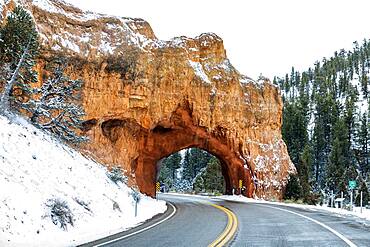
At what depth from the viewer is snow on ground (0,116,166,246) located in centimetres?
1017

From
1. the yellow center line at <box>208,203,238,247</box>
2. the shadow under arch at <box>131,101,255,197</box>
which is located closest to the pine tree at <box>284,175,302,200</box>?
the shadow under arch at <box>131,101,255,197</box>

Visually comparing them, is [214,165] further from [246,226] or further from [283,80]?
[283,80]

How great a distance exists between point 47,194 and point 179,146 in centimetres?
2886

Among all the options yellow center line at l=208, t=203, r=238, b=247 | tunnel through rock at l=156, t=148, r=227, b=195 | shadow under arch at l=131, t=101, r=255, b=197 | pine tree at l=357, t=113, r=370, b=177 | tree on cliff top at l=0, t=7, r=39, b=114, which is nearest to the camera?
yellow center line at l=208, t=203, r=238, b=247

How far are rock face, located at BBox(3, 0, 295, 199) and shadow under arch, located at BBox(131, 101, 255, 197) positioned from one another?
0.32 feet

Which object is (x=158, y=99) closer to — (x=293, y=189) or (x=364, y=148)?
(x=293, y=189)

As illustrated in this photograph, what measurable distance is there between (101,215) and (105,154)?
608 inches

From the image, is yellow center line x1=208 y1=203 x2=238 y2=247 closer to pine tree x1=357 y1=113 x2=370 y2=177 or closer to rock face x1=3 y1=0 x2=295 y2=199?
rock face x1=3 y1=0 x2=295 y2=199

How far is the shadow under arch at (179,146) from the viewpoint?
35.8m

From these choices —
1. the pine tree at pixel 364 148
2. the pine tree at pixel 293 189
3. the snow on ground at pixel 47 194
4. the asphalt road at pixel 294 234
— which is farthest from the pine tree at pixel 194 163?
the asphalt road at pixel 294 234

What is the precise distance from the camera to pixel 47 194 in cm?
1252

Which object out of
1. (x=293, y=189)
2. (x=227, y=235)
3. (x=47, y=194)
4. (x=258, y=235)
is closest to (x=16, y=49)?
(x=47, y=194)

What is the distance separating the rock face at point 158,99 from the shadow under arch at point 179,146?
0.10 meters

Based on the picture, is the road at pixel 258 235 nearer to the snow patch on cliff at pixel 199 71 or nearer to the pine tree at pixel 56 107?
the pine tree at pixel 56 107
